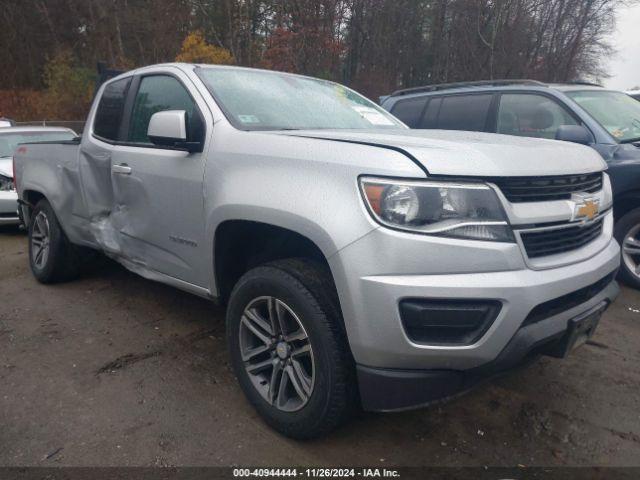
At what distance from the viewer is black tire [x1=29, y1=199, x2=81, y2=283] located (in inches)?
175

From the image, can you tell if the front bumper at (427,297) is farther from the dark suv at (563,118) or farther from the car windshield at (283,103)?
the dark suv at (563,118)

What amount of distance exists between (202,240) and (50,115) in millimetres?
26295

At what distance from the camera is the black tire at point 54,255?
4.44m

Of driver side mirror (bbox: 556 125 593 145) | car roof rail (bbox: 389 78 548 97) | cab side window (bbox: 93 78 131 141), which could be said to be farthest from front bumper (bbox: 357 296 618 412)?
car roof rail (bbox: 389 78 548 97)

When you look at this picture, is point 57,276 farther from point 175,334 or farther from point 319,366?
point 319,366

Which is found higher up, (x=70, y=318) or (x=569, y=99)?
(x=569, y=99)

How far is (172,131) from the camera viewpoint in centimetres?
273

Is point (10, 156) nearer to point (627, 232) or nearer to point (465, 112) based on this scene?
point (465, 112)

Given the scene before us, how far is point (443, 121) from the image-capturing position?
5.97m

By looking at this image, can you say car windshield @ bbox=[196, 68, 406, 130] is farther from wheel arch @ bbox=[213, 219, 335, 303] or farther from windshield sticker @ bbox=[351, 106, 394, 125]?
wheel arch @ bbox=[213, 219, 335, 303]

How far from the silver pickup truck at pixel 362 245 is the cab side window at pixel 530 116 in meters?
2.39

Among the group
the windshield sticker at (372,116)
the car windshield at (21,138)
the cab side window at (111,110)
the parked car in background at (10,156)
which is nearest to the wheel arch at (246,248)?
the windshield sticker at (372,116)

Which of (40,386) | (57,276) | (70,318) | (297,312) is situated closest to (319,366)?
(297,312)

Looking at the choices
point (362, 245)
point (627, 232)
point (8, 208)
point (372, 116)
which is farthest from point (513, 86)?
point (8, 208)
